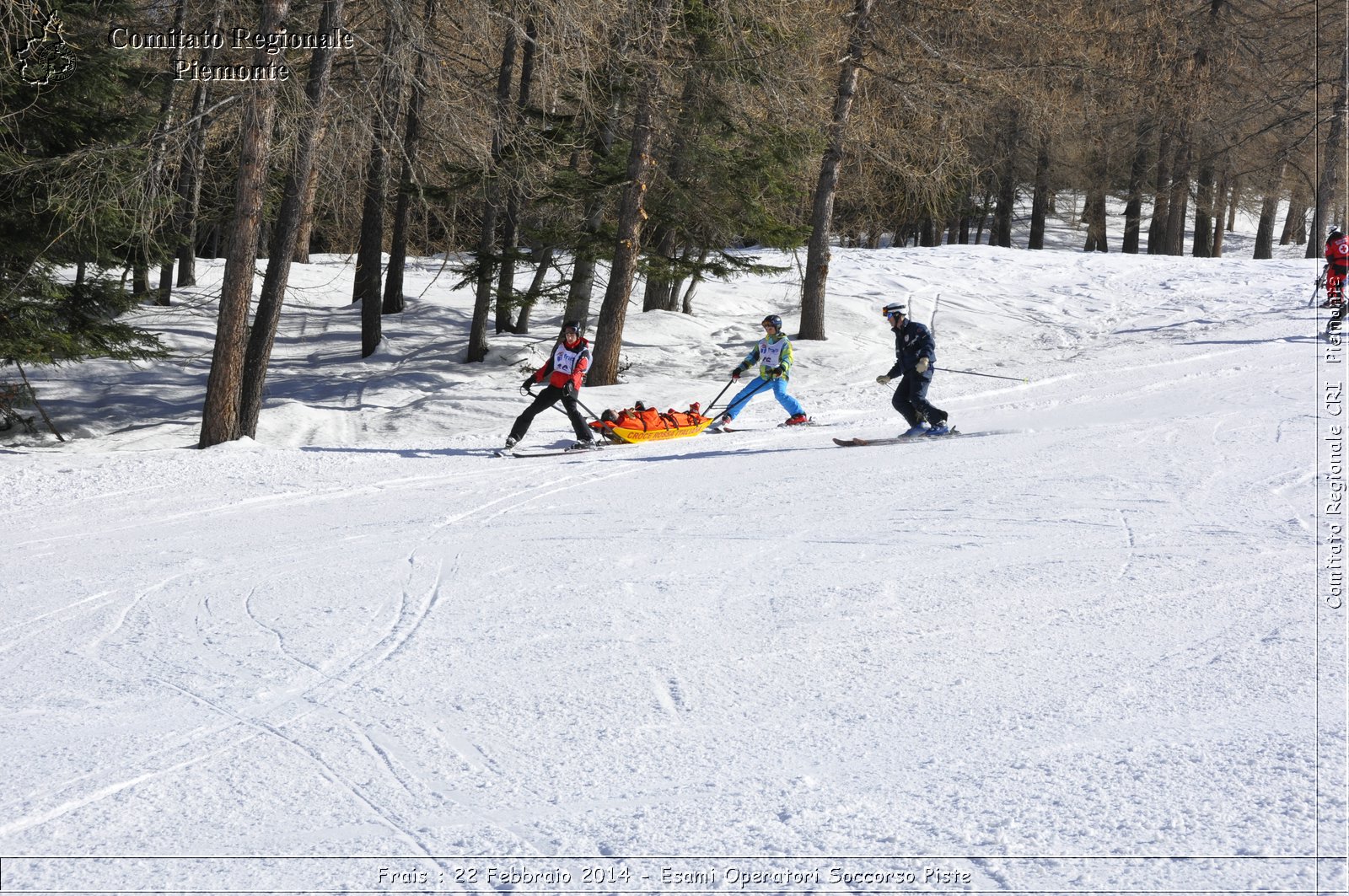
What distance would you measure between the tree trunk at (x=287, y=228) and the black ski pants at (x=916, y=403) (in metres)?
7.65

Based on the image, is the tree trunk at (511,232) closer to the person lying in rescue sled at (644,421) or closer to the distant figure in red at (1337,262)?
the person lying in rescue sled at (644,421)

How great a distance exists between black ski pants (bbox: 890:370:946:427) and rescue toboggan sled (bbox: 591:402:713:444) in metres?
2.88

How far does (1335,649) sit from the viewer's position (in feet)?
16.6

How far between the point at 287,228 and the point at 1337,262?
1792 cm

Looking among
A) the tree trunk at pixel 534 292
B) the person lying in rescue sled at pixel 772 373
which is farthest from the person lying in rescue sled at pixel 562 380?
the tree trunk at pixel 534 292

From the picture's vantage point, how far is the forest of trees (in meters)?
12.3

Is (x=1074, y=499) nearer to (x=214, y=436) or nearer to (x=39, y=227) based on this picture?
(x=214, y=436)

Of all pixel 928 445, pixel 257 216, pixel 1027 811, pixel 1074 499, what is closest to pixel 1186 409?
pixel 928 445

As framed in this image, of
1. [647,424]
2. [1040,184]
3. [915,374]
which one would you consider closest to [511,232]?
[647,424]

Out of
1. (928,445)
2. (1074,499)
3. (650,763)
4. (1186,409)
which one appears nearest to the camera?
(650,763)

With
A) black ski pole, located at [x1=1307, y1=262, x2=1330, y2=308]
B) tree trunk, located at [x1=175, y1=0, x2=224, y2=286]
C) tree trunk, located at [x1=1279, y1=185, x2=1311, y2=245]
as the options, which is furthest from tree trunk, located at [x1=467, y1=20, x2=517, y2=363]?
tree trunk, located at [x1=1279, y1=185, x2=1311, y2=245]

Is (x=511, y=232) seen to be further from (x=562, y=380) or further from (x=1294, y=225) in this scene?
(x=1294, y=225)

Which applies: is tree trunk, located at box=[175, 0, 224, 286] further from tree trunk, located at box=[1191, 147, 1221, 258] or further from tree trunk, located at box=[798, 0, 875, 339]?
tree trunk, located at box=[1191, 147, 1221, 258]

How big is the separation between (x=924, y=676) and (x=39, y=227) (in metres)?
13.6
